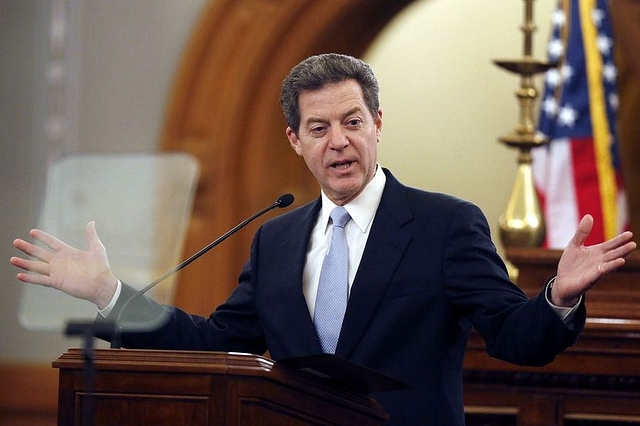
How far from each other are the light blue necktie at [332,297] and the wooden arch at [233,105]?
10.1 feet

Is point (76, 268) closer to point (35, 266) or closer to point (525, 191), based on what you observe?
point (35, 266)

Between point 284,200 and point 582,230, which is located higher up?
point 284,200

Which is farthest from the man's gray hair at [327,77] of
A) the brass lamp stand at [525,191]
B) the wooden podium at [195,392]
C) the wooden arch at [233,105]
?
the wooden arch at [233,105]

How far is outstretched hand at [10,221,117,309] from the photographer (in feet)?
9.25

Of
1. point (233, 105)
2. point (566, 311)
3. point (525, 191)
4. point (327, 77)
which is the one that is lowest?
point (566, 311)

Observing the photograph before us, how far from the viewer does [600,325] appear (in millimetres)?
4023

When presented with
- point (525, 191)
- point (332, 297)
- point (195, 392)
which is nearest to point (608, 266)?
point (332, 297)

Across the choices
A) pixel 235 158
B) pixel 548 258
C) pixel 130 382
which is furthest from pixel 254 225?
pixel 130 382

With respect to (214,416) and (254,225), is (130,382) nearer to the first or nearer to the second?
(214,416)

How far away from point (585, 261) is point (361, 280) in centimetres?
59

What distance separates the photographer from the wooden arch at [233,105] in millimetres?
6105

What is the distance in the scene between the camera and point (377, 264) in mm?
2988

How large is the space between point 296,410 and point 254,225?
374 centimetres

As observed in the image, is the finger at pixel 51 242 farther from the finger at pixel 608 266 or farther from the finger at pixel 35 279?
the finger at pixel 608 266
